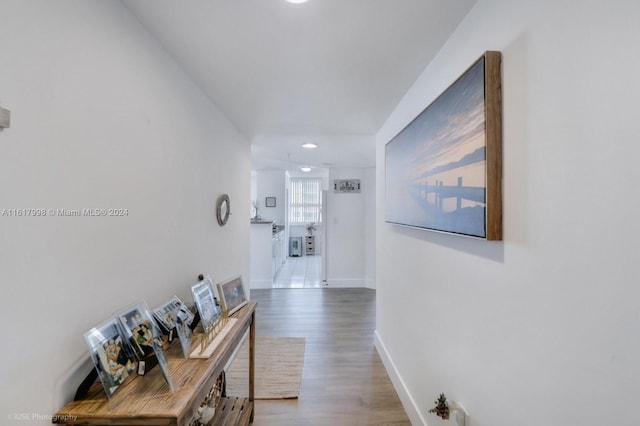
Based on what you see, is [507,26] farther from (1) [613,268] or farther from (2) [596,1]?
(1) [613,268]

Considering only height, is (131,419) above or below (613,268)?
below

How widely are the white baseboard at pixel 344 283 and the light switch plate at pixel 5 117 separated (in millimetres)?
5245

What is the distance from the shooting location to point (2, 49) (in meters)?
0.75

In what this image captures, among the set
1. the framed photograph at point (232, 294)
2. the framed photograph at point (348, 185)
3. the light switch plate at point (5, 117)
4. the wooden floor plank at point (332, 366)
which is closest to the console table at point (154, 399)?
the framed photograph at point (232, 294)

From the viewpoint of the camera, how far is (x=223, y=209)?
256cm

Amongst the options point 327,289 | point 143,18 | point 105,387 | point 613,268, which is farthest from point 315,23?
point 327,289

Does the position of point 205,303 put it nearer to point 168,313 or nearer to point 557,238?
point 168,313

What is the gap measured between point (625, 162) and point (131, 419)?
1473mm

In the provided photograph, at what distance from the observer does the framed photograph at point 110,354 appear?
3.04ft

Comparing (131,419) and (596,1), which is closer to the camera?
(596,1)

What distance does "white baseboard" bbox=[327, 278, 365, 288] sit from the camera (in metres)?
5.64

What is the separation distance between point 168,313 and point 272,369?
1.59 metres

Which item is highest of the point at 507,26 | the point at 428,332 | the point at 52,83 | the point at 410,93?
the point at 410,93

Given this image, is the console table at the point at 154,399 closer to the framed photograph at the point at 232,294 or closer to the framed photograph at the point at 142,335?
the framed photograph at the point at 142,335
